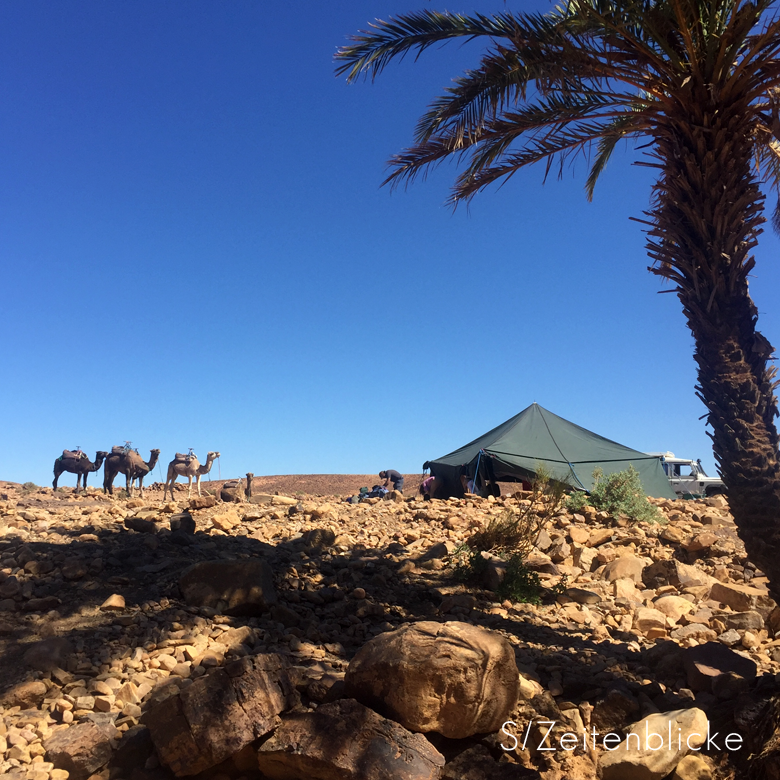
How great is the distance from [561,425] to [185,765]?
15.1 metres

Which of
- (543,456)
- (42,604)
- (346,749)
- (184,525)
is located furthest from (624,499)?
(42,604)

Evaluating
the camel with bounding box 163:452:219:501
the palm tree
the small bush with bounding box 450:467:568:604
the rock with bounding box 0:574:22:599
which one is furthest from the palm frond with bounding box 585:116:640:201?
the camel with bounding box 163:452:219:501

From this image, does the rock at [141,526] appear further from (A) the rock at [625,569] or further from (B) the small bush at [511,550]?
(A) the rock at [625,569]

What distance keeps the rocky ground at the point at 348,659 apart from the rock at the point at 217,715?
1cm

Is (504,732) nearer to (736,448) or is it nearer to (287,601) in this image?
(287,601)

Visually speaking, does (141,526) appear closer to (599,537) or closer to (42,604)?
(42,604)

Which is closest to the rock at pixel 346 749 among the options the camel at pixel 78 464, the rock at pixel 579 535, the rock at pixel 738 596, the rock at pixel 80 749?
the rock at pixel 80 749

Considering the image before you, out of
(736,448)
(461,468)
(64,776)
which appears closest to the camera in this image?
(64,776)

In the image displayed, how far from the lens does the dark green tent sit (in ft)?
51.1

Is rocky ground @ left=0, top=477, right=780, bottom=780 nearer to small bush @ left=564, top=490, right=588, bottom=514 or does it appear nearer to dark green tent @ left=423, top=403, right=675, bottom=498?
small bush @ left=564, top=490, right=588, bottom=514

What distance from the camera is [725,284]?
19.3 ft

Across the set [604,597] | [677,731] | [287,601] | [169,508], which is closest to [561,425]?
[604,597]

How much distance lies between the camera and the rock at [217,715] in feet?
11.9

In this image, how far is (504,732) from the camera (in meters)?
4.21
